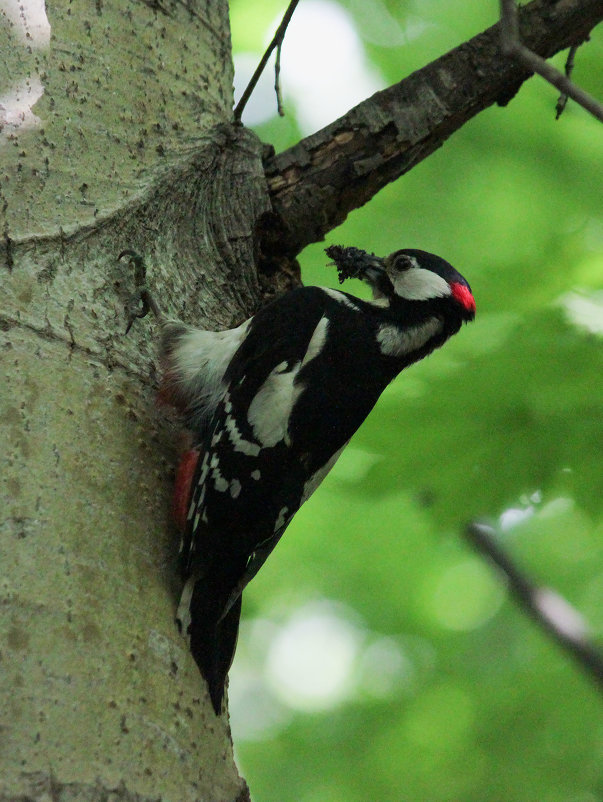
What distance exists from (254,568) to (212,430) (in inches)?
13.8

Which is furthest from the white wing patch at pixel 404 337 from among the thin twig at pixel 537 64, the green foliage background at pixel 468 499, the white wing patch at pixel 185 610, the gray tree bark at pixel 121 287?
the thin twig at pixel 537 64

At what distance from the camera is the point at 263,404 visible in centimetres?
234

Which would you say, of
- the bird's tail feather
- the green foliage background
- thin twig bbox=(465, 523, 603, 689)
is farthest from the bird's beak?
the bird's tail feather

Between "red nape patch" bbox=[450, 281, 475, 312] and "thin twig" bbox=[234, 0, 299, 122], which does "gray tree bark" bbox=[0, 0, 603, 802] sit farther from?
"red nape patch" bbox=[450, 281, 475, 312]

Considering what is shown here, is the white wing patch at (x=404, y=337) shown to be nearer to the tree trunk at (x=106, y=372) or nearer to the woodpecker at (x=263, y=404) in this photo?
the woodpecker at (x=263, y=404)

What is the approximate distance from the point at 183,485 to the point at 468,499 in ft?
3.29

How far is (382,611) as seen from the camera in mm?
4141

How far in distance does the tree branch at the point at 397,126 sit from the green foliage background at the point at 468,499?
0.48 metres

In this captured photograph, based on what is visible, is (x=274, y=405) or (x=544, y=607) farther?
(x=544, y=607)

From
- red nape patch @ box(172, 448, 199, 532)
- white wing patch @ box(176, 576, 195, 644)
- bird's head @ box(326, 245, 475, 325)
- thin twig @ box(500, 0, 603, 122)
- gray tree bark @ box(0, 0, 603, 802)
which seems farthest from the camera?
bird's head @ box(326, 245, 475, 325)

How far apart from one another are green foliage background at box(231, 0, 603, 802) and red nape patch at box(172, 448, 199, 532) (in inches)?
25.3

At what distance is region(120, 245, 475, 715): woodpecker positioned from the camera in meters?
2.00

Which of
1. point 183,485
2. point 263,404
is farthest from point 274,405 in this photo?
point 183,485

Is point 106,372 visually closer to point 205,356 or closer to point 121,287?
point 121,287
